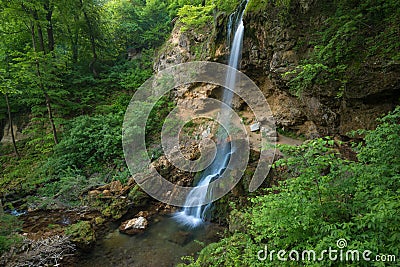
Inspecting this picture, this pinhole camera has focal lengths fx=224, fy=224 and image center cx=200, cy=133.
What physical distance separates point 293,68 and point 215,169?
3.70 metres

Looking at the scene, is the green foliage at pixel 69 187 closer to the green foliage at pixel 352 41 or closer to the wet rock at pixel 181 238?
the wet rock at pixel 181 238

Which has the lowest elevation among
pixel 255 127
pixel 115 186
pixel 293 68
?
pixel 115 186

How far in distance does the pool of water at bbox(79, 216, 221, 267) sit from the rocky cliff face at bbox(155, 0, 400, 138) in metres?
4.10

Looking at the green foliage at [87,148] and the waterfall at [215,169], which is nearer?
the waterfall at [215,169]

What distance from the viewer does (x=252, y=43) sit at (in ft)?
25.5

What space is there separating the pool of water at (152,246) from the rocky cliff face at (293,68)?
4.10m

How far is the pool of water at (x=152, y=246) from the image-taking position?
16.3 ft

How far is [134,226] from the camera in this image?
6.23 m

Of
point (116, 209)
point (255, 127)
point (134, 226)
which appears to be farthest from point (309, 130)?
point (116, 209)

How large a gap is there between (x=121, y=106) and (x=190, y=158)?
19.2 ft

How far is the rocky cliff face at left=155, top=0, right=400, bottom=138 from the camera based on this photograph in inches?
170

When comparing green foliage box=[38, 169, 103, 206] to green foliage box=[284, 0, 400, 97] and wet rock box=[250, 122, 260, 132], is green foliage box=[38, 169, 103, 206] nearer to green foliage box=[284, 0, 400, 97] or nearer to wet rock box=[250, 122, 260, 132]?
wet rock box=[250, 122, 260, 132]

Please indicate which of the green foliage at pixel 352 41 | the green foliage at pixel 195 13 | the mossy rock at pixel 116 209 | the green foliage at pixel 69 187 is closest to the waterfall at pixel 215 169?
the green foliage at pixel 195 13

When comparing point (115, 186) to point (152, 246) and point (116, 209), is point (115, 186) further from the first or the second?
point (152, 246)
